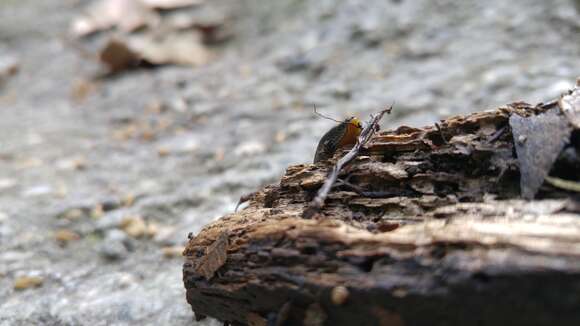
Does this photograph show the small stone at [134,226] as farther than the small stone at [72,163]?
No

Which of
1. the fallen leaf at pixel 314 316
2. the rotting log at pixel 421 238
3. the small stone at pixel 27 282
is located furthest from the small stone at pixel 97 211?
the fallen leaf at pixel 314 316

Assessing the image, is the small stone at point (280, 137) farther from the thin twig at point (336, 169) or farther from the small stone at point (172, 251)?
the thin twig at point (336, 169)

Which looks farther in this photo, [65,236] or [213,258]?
[65,236]

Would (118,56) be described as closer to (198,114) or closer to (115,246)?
(198,114)

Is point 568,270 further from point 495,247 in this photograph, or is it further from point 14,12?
point 14,12

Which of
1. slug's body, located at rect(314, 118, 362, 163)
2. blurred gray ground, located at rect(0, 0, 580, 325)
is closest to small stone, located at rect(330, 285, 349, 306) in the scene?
slug's body, located at rect(314, 118, 362, 163)

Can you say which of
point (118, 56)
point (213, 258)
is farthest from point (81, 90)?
point (213, 258)

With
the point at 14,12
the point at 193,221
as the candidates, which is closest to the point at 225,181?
the point at 193,221
